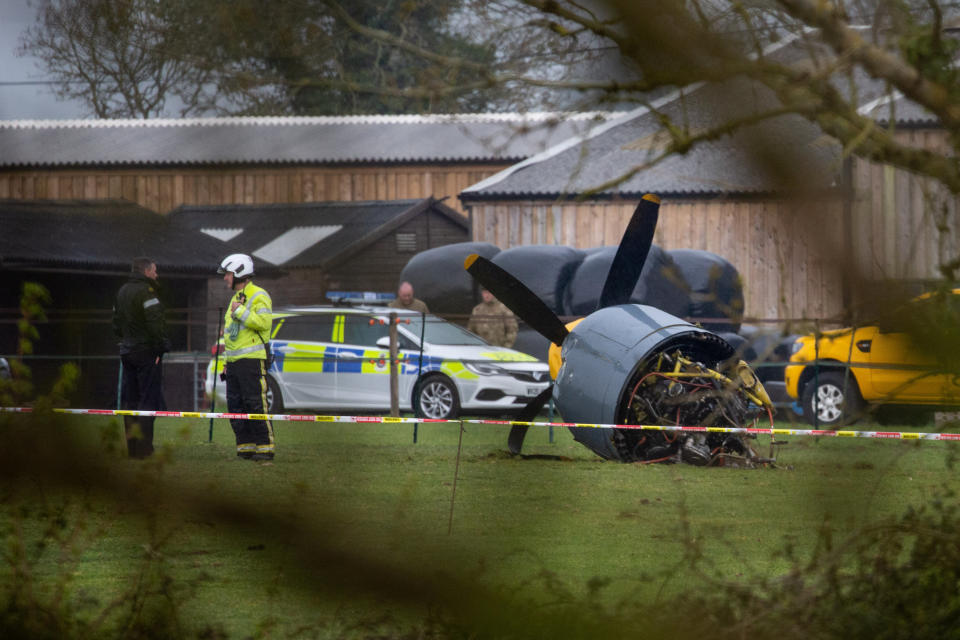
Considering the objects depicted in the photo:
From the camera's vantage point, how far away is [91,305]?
1192 mm

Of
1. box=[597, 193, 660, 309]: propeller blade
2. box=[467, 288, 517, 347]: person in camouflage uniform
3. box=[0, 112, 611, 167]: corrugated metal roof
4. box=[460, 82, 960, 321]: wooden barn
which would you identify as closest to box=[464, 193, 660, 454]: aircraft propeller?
box=[597, 193, 660, 309]: propeller blade

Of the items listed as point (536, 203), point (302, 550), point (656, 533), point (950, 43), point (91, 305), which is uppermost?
point (536, 203)

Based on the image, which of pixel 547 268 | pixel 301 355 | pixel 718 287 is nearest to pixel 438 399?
pixel 301 355

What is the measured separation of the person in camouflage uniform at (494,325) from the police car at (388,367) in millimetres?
1439

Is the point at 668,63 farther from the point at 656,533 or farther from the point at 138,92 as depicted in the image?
the point at 656,533

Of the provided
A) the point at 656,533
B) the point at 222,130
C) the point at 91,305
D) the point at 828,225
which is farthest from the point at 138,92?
the point at 656,533

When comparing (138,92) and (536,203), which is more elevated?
(536,203)

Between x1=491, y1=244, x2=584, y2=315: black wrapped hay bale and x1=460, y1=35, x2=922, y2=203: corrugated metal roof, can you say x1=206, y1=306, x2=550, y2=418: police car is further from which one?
x1=460, y1=35, x2=922, y2=203: corrugated metal roof

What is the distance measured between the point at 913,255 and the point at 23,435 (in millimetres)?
881

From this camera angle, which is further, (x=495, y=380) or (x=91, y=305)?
(x=495, y=380)

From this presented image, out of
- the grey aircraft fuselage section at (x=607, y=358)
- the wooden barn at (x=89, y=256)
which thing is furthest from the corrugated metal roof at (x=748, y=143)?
the grey aircraft fuselage section at (x=607, y=358)

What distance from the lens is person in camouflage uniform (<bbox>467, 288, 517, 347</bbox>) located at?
57.8 ft

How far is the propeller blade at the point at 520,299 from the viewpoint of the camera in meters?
10.1

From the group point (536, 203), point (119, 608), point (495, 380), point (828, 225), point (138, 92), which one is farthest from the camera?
point (536, 203)
